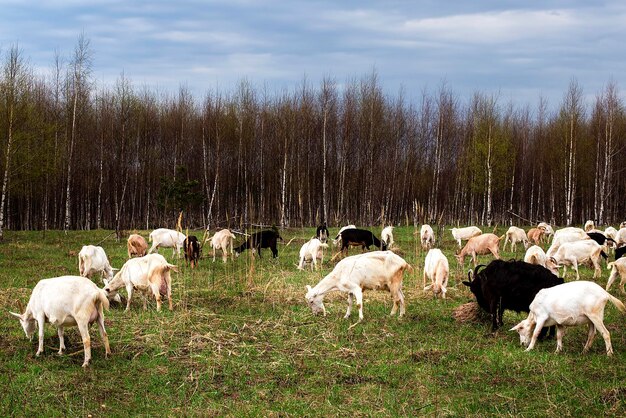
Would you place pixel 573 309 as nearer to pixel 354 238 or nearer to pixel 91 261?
pixel 91 261

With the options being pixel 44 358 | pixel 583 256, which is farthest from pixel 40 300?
pixel 583 256

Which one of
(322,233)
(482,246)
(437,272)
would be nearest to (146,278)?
(437,272)

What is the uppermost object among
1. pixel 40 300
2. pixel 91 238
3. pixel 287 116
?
pixel 287 116

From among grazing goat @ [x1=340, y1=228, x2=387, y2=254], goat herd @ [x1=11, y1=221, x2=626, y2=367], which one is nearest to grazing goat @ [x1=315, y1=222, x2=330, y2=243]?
grazing goat @ [x1=340, y1=228, x2=387, y2=254]

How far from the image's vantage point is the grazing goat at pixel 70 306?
348 inches

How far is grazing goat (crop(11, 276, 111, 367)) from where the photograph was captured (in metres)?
8.84

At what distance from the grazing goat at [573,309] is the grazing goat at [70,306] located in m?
6.91

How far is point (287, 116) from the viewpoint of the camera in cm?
4903

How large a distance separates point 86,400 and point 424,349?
17.0 feet

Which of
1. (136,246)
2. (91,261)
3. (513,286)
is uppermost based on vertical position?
(513,286)

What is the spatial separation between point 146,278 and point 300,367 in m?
5.09

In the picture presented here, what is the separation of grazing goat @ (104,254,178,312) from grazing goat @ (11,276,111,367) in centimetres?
306

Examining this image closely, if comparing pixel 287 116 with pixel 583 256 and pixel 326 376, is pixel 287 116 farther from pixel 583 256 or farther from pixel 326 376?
pixel 326 376

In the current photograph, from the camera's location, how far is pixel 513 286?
11.1 meters
